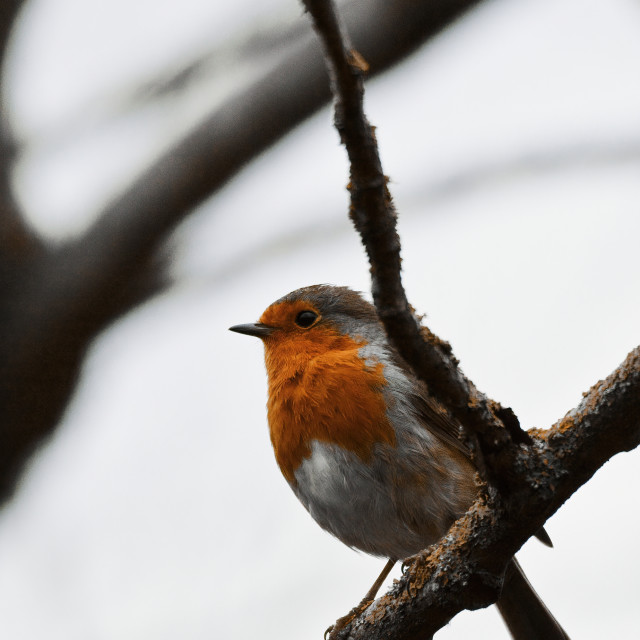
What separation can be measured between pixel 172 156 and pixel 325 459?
1.93 metres

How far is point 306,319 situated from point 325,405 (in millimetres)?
954

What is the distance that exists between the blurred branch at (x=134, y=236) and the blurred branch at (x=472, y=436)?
2171 mm

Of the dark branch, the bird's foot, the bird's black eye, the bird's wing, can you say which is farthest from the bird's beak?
the dark branch

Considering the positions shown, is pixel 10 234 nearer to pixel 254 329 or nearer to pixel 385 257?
pixel 254 329

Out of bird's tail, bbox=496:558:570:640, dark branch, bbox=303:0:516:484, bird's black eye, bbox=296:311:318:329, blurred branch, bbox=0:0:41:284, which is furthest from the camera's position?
bird's black eye, bbox=296:311:318:329

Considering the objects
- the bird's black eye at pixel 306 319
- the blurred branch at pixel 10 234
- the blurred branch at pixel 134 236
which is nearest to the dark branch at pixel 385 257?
the bird's black eye at pixel 306 319

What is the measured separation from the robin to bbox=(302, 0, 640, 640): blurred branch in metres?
0.63

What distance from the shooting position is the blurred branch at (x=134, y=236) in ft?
14.5

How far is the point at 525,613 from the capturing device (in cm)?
439

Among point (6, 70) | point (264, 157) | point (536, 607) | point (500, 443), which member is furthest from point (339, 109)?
point (6, 70)

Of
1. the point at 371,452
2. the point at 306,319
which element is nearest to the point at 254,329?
the point at 306,319

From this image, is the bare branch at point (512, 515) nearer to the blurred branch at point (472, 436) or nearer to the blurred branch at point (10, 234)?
the blurred branch at point (472, 436)

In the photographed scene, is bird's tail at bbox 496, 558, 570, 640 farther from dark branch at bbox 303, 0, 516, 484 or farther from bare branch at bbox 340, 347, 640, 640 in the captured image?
dark branch at bbox 303, 0, 516, 484

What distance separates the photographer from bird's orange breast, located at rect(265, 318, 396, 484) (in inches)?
147
